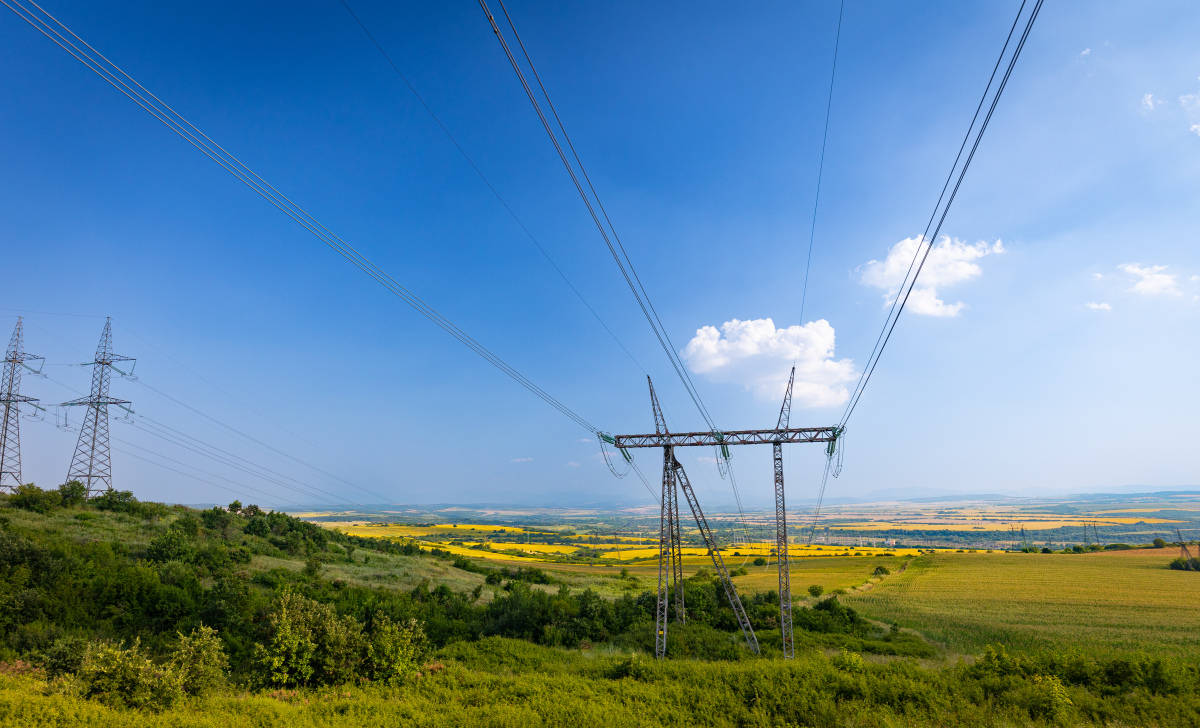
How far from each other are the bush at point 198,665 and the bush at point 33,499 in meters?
43.5

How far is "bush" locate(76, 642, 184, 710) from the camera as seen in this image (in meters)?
16.0

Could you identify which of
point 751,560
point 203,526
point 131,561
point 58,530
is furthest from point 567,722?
point 751,560

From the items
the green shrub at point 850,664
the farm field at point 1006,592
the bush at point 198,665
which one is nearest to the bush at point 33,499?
the bush at point 198,665

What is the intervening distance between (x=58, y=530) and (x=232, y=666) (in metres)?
27.2

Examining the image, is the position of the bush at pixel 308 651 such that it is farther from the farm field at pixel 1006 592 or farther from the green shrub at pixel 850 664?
the farm field at pixel 1006 592

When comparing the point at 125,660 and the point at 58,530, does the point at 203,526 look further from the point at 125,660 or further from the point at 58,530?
the point at 125,660

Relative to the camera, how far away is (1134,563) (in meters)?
77.9

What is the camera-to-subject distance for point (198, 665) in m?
18.6

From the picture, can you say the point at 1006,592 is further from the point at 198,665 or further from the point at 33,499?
the point at 33,499

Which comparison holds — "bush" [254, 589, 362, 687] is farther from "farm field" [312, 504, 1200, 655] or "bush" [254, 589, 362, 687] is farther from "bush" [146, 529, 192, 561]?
"farm field" [312, 504, 1200, 655]

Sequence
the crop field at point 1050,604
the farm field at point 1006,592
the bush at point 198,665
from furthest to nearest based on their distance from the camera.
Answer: the farm field at point 1006,592, the crop field at point 1050,604, the bush at point 198,665

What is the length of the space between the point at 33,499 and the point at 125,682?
155 ft

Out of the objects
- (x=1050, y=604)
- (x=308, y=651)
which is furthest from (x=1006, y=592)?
(x=308, y=651)

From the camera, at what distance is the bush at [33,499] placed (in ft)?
145
